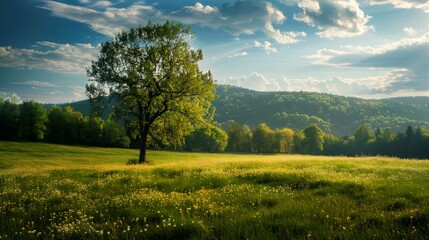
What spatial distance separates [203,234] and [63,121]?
106m

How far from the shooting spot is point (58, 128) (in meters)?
102

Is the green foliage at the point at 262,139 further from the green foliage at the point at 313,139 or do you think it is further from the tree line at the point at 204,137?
the green foliage at the point at 313,139

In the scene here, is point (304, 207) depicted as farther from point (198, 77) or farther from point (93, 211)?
point (198, 77)

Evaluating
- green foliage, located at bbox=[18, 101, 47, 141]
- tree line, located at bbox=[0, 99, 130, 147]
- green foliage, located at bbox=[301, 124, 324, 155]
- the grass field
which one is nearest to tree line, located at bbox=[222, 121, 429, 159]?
green foliage, located at bbox=[301, 124, 324, 155]

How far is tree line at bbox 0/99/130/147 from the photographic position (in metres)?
93.5

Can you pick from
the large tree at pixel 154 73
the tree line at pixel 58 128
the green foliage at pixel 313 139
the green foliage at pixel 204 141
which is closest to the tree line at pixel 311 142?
the green foliage at pixel 313 139

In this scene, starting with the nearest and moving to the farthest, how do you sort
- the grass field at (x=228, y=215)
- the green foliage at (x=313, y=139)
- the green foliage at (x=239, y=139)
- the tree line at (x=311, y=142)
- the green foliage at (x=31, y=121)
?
the grass field at (x=228, y=215)
the green foliage at (x=31, y=121)
the tree line at (x=311, y=142)
the green foliage at (x=313, y=139)
the green foliage at (x=239, y=139)

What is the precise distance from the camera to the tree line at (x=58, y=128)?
9350 cm

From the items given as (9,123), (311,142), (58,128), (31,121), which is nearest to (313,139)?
(311,142)

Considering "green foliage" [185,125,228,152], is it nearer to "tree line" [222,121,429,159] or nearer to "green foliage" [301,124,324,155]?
"tree line" [222,121,429,159]

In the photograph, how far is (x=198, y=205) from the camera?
8867mm

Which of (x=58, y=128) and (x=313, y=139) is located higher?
(x=58, y=128)

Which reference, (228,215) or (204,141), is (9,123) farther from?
(228,215)

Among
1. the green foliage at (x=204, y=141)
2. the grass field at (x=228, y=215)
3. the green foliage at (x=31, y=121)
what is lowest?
the green foliage at (x=204, y=141)
